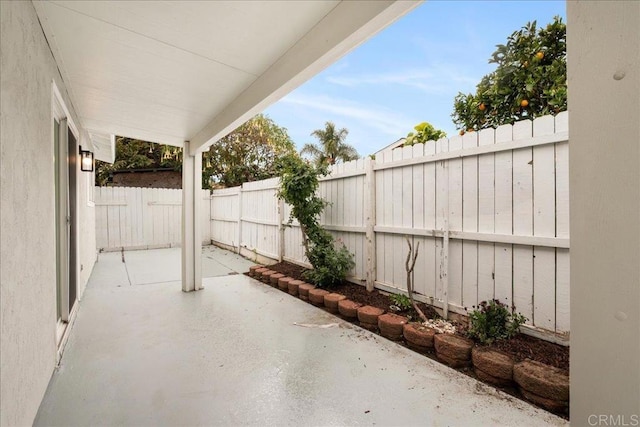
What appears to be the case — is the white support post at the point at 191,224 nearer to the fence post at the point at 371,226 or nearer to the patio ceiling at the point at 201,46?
the patio ceiling at the point at 201,46

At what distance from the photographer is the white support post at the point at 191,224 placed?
4625 mm

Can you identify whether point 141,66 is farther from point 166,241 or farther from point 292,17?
point 166,241

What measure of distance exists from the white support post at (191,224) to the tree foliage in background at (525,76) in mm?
4612

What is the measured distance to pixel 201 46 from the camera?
209cm

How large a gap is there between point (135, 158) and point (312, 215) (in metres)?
11.9

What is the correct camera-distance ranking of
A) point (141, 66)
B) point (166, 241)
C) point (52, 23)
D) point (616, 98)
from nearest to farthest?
point (616, 98), point (52, 23), point (141, 66), point (166, 241)

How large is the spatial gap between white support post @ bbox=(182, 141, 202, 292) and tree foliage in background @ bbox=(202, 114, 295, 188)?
8551mm

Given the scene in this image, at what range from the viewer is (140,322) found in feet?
11.0

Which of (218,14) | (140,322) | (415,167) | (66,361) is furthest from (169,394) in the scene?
(415,167)

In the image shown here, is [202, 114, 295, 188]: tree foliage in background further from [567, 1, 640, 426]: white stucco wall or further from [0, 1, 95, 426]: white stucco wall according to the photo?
[567, 1, 640, 426]: white stucco wall

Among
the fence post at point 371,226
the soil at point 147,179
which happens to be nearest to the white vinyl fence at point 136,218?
the soil at point 147,179

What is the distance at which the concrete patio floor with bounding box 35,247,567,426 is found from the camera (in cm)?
184

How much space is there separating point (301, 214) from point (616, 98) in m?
3.91

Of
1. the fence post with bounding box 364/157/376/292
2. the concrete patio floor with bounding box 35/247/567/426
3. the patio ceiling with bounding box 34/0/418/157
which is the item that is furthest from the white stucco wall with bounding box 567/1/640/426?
the fence post with bounding box 364/157/376/292
